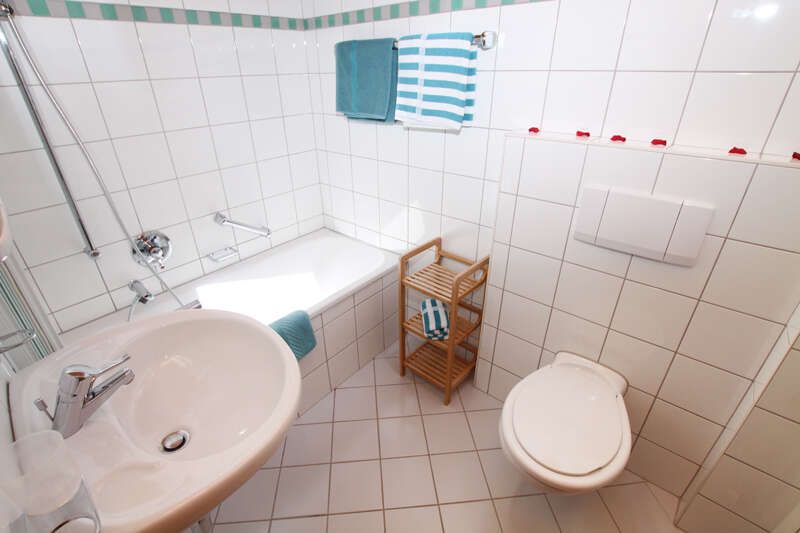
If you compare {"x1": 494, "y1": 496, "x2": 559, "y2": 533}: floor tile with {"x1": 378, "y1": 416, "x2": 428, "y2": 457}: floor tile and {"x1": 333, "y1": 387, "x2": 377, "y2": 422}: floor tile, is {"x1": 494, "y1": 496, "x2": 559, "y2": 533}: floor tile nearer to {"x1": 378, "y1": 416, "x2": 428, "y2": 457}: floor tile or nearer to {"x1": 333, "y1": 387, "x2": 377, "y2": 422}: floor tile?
{"x1": 378, "y1": 416, "x2": 428, "y2": 457}: floor tile

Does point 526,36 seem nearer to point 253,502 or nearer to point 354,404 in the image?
point 354,404

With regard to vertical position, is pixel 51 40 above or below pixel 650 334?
above

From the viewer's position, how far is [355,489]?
1397mm

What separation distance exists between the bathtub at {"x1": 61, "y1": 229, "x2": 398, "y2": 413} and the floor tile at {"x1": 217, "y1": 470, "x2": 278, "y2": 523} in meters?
0.33

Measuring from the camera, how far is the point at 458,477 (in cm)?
144

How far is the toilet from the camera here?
39.0 inches

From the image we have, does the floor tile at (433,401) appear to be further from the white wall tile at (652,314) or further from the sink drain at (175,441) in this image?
the sink drain at (175,441)

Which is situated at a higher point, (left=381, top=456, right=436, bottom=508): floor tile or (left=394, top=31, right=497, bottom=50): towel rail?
(left=394, top=31, right=497, bottom=50): towel rail

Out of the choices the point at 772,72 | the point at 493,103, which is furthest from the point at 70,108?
the point at 772,72

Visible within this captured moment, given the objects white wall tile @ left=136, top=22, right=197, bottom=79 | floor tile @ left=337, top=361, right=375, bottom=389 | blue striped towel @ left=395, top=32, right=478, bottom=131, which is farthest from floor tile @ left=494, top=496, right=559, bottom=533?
white wall tile @ left=136, top=22, right=197, bottom=79

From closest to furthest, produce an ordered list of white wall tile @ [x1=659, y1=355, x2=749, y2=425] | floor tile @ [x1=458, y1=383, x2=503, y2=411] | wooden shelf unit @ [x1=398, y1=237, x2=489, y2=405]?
white wall tile @ [x1=659, y1=355, x2=749, y2=425], wooden shelf unit @ [x1=398, y1=237, x2=489, y2=405], floor tile @ [x1=458, y1=383, x2=503, y2=411]

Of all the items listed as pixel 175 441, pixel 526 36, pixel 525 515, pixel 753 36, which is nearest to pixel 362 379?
pixel 525 515

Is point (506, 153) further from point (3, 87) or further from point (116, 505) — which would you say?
point (3, 87)

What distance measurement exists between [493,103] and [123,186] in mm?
1471
